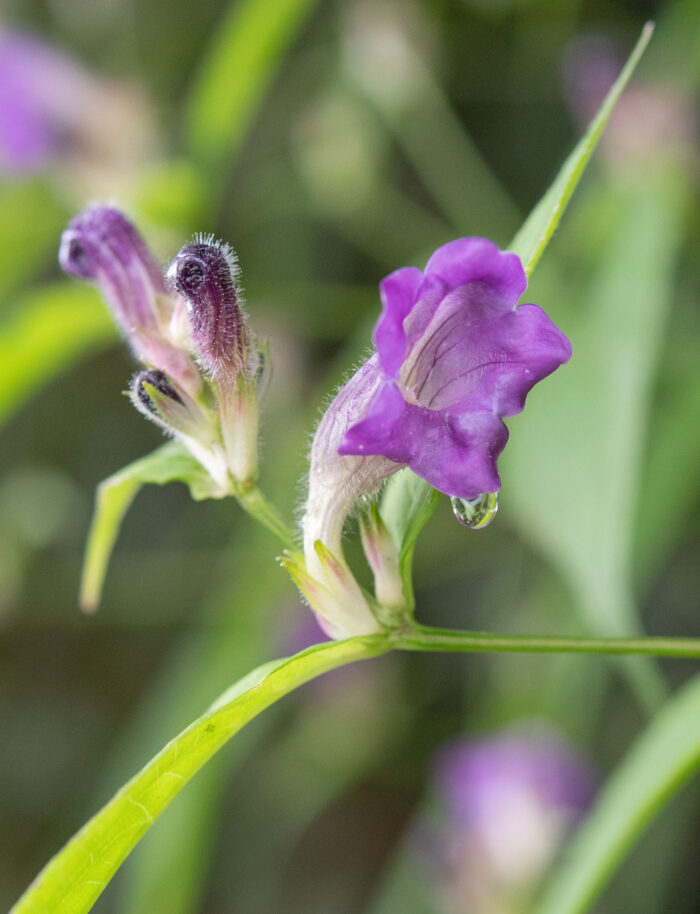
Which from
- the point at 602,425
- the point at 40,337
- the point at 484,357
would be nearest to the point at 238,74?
the point at 40,337

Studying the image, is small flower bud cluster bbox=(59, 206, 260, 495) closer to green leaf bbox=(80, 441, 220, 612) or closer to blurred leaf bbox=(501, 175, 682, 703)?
green leaf bbox=(80, 441, 220, 612)

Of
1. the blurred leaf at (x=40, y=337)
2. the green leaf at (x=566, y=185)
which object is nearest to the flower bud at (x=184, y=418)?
the green leaf at (x=566, y=185)

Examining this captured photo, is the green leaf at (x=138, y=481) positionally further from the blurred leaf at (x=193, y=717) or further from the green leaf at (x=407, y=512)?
the blurred leaf at (x=193, y=717)

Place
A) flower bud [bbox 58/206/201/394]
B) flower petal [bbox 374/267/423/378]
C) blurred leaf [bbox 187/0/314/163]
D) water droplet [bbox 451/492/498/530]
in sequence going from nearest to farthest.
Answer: flower petal [bbox 374/267/423/378]
water droplet [bbox 451/492/498/530]
flower bud [bbox 58/206/201/394]
blurred leaf [bbox 187/0/314/163]

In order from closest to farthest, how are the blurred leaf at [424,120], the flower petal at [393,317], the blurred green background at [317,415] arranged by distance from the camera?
the flower petal at [393,317] → the blurred green background at [317,415] → the blurred leaf at [424,120]

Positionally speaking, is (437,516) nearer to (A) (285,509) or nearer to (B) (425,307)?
(A) (285,509)

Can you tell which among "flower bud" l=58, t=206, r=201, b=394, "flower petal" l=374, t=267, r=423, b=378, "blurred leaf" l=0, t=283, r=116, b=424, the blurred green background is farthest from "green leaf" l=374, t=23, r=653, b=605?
"blurred leaf" l=0, t=283, r=116, b=424

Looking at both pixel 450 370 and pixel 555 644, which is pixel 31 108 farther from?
pixel 555 644
